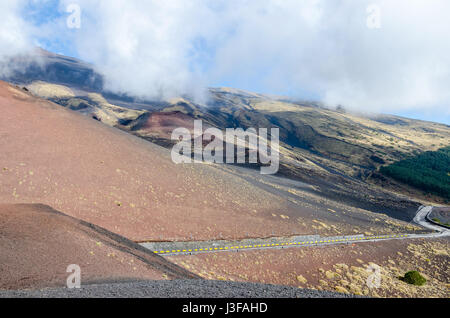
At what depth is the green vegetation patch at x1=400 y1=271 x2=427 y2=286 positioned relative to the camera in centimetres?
2555

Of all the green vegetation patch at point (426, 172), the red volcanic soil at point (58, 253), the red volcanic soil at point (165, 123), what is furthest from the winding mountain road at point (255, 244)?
the red volcanic soil at point (165, 123)

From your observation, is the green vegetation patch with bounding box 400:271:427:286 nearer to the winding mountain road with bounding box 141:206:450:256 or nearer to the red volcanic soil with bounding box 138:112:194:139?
the winding mountain road with bounding box 141:206:450:256

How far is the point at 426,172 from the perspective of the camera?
112 m

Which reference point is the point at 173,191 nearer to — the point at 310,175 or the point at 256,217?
the point at 256,217

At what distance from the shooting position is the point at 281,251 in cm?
2700

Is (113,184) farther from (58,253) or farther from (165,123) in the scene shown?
(165,123)

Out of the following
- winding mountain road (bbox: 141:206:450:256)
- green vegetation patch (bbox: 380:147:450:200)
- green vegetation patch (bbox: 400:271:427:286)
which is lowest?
green vegetation patch (bbox: 380:147:450:200)

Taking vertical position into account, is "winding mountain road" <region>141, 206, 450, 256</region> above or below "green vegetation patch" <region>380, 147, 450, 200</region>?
above

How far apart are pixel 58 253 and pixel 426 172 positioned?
444 feet

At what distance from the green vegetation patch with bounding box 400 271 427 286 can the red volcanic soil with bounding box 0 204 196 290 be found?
2305cm

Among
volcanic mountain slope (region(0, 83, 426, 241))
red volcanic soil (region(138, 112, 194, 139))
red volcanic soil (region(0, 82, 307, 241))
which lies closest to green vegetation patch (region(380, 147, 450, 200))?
volcanic mountain slope (region(0, 83, 426, 241))

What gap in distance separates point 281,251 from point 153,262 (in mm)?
14702

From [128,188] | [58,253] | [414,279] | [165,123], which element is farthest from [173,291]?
[165,123]
